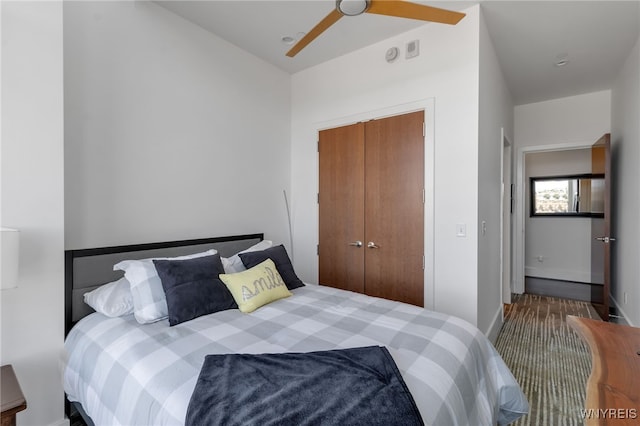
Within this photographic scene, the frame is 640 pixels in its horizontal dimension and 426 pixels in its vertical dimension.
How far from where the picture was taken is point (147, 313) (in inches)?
71.2

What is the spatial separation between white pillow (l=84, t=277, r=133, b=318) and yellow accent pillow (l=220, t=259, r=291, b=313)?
570mm

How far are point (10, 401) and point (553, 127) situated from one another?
244 inches

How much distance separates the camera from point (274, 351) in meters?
1.48

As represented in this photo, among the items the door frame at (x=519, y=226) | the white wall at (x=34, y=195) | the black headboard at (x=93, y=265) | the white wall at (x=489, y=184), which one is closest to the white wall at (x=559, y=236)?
the door frame at (x=519, y=226)

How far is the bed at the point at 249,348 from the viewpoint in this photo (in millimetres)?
1247

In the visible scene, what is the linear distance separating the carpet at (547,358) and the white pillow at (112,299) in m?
2.55

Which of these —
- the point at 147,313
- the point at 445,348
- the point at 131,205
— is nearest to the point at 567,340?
the point at 445,348

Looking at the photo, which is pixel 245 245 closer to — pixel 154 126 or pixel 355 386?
pixel 154 126

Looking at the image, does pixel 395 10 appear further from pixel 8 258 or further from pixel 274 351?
pixel 8 258

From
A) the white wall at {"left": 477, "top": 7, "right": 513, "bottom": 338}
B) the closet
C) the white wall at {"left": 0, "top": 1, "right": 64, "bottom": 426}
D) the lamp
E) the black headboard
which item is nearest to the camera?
the lamp

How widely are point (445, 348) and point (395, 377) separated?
1.45 ft

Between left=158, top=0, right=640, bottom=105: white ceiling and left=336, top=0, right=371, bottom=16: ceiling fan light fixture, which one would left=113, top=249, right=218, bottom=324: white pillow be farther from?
left=158, top=0, right=640, bottom=105: white ceiling

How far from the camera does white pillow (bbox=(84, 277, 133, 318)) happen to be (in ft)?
6.04

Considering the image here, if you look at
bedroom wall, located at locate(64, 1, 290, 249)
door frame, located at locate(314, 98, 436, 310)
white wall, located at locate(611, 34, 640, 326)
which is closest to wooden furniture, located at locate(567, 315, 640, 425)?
door frame, located at locate(314, 98, 436, 310)
